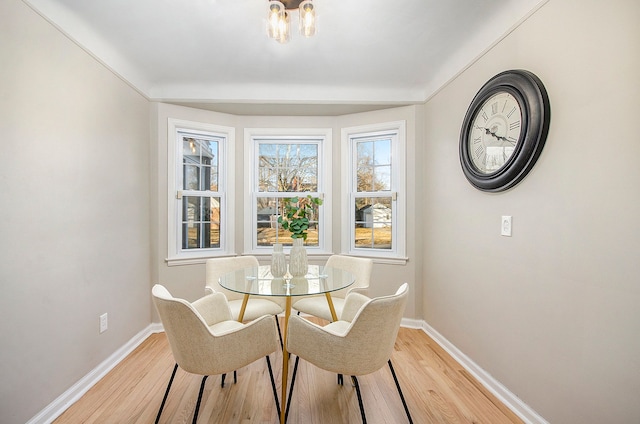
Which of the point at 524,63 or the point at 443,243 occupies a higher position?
the point at 524,63

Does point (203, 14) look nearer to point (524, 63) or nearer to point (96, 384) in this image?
point (524, 63)

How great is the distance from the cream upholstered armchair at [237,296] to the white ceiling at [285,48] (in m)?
1.58

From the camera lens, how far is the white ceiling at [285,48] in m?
1.83

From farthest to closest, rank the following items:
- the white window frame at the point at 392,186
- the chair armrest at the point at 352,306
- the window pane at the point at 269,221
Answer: the window pane at the point at 269,221 → the white window frame at the point at 392,186 → the chair armrest at the point at 352,306

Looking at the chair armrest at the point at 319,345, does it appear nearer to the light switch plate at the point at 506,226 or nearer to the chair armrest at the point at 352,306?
the chair armrest at the point at 352,306

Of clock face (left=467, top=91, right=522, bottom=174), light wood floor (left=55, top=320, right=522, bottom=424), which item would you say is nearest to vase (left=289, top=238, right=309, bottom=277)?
light wood floor (left=55, top=320, right=522, bottom=424)

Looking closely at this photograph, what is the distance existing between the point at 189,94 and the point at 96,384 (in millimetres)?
2539

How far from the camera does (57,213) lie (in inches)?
70.6

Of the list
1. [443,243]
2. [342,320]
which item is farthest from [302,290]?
[443,243]

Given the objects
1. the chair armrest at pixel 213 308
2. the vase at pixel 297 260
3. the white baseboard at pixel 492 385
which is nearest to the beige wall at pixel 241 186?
the white baseboard at pixel 492 385

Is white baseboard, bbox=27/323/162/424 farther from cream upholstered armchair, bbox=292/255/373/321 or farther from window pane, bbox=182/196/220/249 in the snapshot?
cream upholstered armchair, bbox=292/255/373/321

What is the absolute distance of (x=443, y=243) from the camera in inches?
104

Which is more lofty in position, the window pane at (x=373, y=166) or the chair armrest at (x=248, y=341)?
the window pane at (x=373, y=166)

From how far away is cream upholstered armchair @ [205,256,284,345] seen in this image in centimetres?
227
